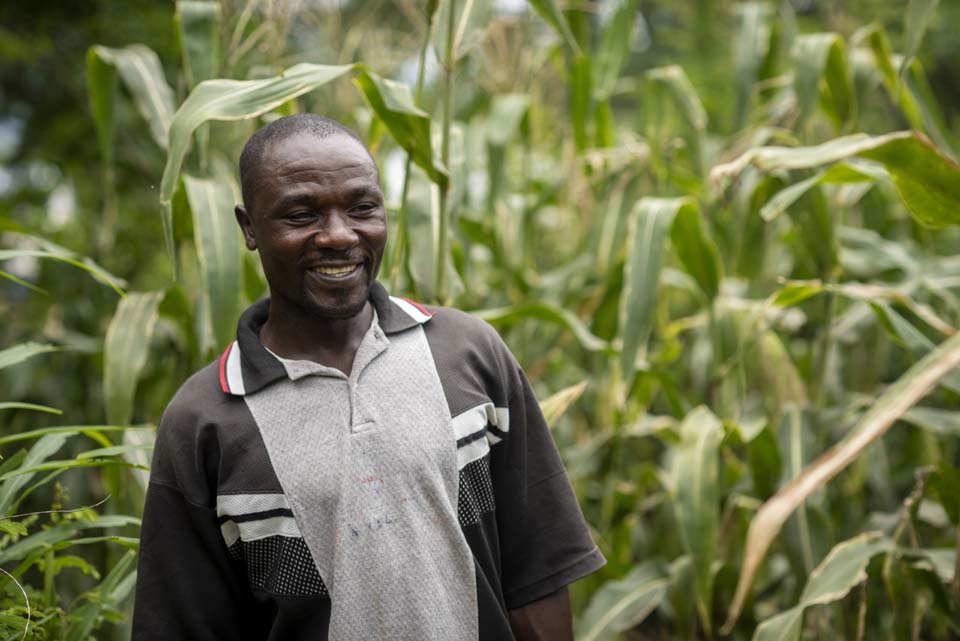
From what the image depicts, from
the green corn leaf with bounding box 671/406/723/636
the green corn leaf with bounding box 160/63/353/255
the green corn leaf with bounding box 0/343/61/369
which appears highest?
the green corn leaf with bounding box 160/63/353/255

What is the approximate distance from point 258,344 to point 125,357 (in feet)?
2.28

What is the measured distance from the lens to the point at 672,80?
7.88ft

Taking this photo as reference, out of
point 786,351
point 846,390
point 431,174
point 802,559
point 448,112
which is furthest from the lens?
point 846,390

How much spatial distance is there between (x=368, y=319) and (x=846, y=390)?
1.88 meters

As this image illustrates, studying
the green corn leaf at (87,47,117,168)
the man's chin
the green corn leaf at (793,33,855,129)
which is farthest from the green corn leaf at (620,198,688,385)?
the green corn leaf at (87,47,117,168)

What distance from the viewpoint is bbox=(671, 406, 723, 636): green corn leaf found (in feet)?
6.24

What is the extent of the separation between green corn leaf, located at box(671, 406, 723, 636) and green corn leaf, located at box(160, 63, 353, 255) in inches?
42.8

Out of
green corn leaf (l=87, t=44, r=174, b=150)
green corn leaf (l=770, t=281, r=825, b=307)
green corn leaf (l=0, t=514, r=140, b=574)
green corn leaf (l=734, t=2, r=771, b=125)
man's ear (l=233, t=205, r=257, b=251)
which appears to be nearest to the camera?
man's ear (l=233, t=205, r=257, b=251)

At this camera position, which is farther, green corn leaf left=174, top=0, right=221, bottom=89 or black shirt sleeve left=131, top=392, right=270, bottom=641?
green corn leaf left=174, top=0, right=221, bottom=89

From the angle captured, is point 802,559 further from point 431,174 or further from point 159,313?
point 159,313

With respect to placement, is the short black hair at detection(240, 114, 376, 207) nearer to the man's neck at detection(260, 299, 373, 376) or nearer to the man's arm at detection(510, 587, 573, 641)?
the man's neck at detection(260, 299, 373, 376)

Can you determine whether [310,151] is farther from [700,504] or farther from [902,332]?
[902,332]

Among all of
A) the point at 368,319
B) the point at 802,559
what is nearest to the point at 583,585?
the point at 802,559

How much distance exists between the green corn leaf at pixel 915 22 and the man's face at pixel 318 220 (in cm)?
94
